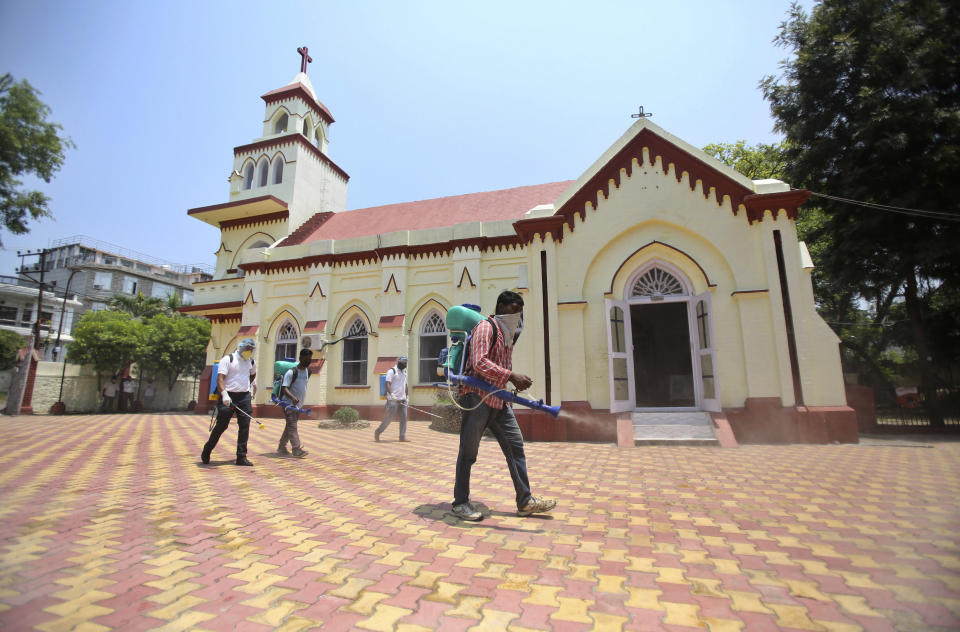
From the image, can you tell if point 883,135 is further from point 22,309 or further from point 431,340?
point 22,309

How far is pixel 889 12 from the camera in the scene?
11922 mm

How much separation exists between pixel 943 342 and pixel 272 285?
2291cm

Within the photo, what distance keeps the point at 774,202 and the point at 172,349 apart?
28092 millimetres

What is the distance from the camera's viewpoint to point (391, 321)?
50.4ft

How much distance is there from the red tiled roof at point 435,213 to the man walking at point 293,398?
34.0 feet

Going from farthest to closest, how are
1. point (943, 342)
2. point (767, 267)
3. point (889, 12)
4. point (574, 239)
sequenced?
1. point (943, 342)
2. point (889, 12)
3. point (574, 239)
4. point (767, 267)

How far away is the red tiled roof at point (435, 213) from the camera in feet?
56.1

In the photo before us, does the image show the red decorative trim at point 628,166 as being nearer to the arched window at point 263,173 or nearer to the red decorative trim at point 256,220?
the red decorative trim at point 256,220

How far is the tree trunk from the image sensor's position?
11.7 m

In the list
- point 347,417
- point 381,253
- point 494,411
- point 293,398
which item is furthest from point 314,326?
point 494,411

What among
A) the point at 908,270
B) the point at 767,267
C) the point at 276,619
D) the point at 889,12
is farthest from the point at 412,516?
the point at 889,12

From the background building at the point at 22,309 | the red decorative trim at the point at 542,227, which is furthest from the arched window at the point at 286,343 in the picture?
the background building at the point at 22,309

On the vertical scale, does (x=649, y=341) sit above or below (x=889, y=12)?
below

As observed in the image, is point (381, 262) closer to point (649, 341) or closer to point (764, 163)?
point (649, 341)
